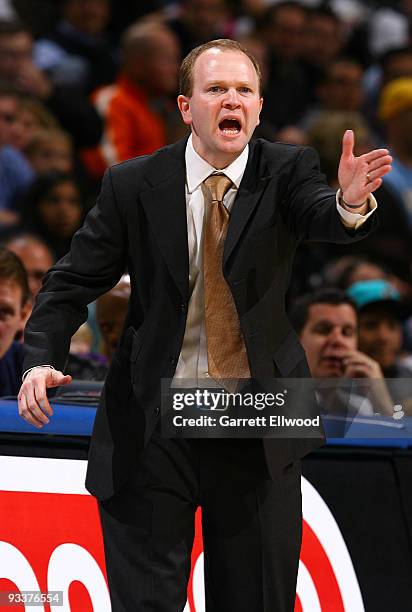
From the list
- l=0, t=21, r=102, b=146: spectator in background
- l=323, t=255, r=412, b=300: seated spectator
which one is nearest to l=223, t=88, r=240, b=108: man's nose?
l=323, t=255, r=412, b=300: seated spectator

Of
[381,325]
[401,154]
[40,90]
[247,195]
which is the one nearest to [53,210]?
[40,90]

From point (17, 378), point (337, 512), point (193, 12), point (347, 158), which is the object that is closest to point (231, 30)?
point (193, 12)

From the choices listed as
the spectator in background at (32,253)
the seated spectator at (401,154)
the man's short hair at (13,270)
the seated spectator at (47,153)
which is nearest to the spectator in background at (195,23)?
the seated spectator at (401,154)

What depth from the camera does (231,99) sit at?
2.45 metres

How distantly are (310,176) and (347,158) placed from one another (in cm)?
23

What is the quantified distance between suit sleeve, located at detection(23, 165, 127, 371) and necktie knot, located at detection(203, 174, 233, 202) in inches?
8.0

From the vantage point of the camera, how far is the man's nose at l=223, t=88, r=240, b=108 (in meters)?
2.45

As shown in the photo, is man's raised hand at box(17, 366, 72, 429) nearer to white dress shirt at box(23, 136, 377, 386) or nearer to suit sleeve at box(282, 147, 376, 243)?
white dress shirt at box(23, 136, 377, 386)

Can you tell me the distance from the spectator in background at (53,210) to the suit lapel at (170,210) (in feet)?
13.6

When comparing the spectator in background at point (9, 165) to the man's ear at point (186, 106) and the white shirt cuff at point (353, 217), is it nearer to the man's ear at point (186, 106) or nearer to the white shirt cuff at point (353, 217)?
the man's ear at point (186, 106)

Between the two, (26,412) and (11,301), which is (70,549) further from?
(11,301)

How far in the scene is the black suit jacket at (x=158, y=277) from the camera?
2480 millimetres

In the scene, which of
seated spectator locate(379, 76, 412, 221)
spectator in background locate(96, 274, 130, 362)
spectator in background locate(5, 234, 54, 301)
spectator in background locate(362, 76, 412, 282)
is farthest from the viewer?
seated spectator locate(379, 76, 412, 221)

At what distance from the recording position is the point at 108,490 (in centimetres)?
253
